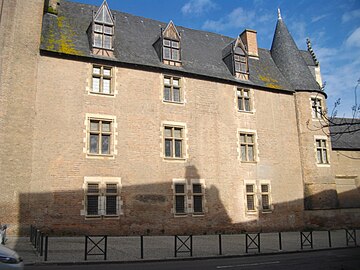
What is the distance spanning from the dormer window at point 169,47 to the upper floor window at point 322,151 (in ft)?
34.9

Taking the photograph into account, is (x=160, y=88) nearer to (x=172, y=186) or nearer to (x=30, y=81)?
(x=172, y=186)

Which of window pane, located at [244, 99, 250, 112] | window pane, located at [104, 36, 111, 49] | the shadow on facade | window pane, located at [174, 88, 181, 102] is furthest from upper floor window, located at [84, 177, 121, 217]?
window pane, located at [244, 99, 250, 112]

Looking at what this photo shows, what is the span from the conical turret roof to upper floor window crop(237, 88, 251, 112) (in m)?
3.85

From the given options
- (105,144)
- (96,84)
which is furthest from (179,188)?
(96,84)

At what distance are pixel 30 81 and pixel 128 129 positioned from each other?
16.9ft

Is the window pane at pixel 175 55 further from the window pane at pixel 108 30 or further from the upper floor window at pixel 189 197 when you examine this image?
the upper floor window at pixel 189 197

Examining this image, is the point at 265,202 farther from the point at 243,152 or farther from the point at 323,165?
the point at 323,165

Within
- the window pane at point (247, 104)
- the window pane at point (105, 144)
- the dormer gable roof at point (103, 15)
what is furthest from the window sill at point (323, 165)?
the dormer gable roof at point (103, 15)

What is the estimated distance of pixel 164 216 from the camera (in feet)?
58.0

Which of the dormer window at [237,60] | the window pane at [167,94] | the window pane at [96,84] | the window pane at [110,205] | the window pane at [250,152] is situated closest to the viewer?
the window pane at [110,205]

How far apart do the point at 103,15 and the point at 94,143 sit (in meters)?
7.12

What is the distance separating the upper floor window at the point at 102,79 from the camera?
58.6 ft

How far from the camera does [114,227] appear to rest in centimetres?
1647

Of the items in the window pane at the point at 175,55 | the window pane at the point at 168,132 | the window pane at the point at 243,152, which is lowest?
the window pane at the point at 243,152
